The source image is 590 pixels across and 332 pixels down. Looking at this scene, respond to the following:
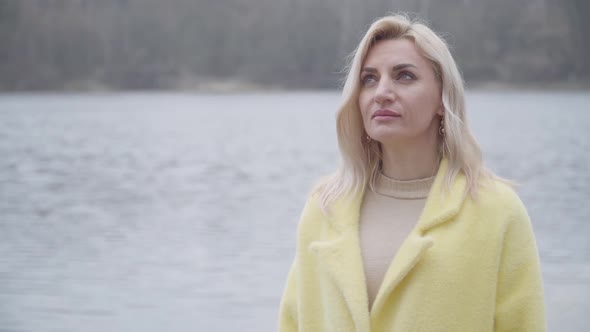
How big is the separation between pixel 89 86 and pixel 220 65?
1105cm

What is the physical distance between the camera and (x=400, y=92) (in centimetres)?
187

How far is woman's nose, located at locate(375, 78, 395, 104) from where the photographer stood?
6.12 ft

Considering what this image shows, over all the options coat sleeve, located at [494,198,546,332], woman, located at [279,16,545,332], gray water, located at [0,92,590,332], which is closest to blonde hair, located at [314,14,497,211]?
woman, located at [279,16,545,332]

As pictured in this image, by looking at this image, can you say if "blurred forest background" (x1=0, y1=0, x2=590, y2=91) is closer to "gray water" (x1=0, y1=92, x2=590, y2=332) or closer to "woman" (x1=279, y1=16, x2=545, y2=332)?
"gray water" (x1=0, y1=92, x2=590, y2=332)

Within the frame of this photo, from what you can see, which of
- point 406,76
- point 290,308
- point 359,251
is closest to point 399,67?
point 406,76

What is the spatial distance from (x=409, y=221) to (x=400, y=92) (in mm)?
291

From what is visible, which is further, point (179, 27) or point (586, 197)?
point (179, 27)

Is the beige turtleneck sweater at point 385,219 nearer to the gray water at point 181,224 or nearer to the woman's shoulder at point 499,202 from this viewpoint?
the woman's shoulder at point 499,202

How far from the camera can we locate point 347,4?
76.1 m

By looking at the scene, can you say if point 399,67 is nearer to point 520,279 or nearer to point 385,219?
point 385,219

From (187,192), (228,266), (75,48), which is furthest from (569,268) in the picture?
(75,48)

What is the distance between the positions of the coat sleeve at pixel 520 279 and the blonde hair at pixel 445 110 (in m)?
0.12

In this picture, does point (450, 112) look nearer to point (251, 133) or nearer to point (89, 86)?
point (251, 133)

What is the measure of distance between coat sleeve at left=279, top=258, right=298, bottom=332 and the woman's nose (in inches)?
17.9
